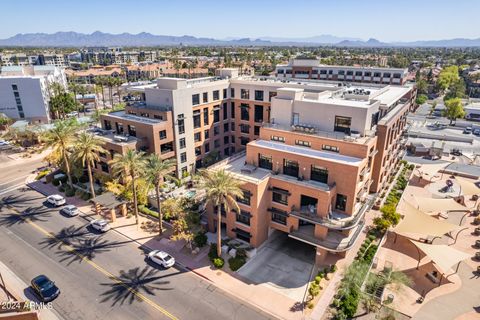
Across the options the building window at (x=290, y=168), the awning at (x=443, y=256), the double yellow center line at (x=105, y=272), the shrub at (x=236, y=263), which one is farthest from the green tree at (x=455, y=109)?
the double yellow center line at (x=105, y=272)

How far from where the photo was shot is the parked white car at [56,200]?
60.2 meters

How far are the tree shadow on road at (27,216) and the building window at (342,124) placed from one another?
187 feet

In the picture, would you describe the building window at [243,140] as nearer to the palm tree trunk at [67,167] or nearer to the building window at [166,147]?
the building window at [166,147]

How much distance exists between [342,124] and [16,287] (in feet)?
180

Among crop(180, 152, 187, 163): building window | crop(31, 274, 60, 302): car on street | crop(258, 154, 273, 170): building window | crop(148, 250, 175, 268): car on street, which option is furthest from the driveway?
crop(180, 152, 187, 163): building window

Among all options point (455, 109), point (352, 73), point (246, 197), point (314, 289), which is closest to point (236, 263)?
point (246, 197)

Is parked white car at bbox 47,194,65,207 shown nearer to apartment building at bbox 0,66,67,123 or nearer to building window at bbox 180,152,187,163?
building window at bbox 180,152,187,163

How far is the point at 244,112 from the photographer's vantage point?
253 ft

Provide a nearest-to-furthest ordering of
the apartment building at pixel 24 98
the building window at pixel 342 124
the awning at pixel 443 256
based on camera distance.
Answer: the awning at pixel 443 256, the building window at pixel 342 124, the apartment building at pixel 24 98

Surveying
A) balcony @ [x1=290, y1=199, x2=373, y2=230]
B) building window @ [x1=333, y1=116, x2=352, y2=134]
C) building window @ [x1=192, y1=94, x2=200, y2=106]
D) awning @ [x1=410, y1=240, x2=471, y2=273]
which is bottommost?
awning @ [x1=410, y1=240, x2=471, y2=273]

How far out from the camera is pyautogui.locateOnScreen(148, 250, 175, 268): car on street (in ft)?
143

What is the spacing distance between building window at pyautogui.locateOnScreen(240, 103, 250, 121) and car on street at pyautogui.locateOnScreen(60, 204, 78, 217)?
44059 mm

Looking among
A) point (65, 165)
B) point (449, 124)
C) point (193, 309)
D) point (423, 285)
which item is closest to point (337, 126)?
point (423, 285)

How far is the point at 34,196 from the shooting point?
64812mm
